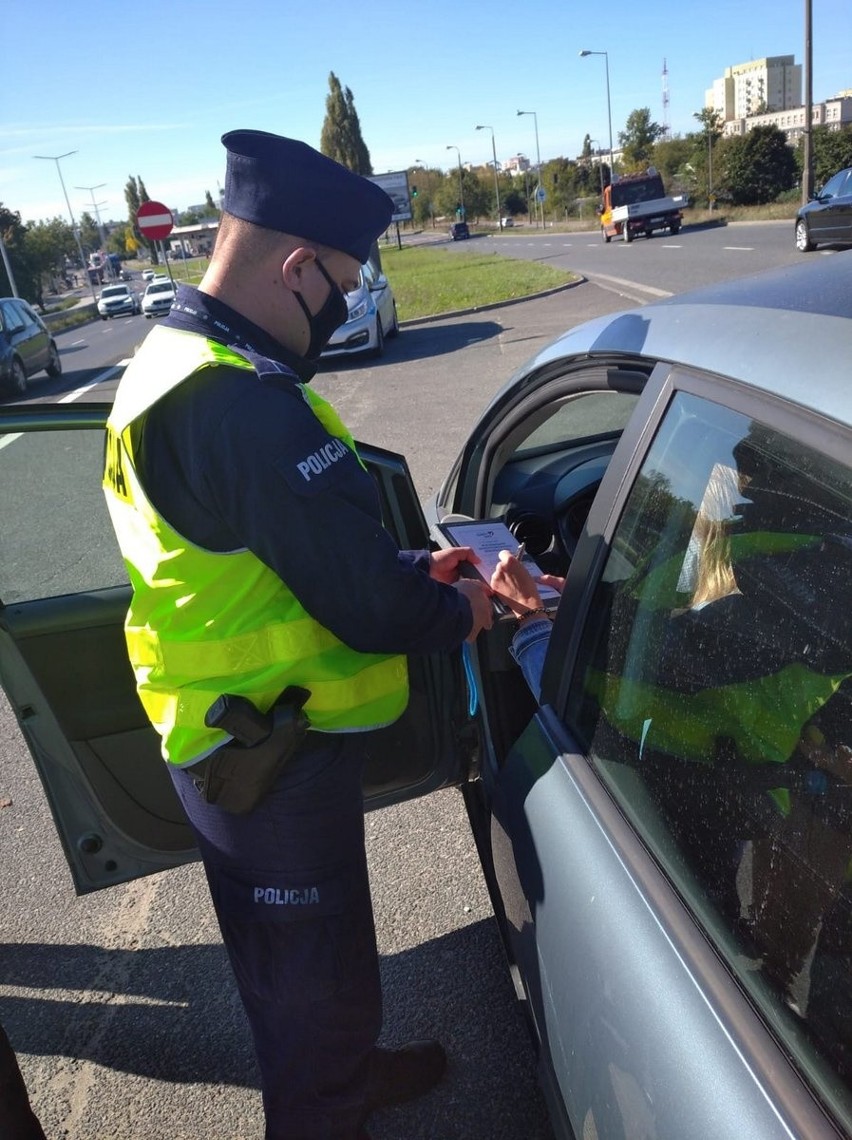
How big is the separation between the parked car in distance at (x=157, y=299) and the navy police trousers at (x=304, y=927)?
3555 centimetres

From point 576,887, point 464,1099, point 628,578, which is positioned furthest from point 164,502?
point 464,1099

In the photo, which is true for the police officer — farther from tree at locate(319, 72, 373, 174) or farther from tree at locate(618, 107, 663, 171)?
tree at locate(319, 72, 373, 174)

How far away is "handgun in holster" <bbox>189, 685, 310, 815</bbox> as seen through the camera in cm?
160

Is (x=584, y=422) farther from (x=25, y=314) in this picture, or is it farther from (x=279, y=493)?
(x=25, y=314)

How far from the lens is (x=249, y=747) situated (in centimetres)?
162

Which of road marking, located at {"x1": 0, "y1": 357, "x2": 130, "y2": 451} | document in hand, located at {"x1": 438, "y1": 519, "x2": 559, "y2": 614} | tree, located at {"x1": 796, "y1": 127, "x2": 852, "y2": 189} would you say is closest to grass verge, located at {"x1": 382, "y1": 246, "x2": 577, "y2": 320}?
road marking, located at {"x1": 0, "y1": 357, "x2": 130, "y2": 451}

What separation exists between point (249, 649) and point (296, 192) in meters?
0.77

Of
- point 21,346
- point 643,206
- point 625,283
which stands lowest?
point 625,283

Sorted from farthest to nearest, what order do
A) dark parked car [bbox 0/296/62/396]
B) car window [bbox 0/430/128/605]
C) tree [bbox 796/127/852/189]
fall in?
tree [bbox 796/127/852/189], dark parked car [bbox 0/296/62/396], car window [bbox 0/430/128/605]

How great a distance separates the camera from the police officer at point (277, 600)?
1.48 meters

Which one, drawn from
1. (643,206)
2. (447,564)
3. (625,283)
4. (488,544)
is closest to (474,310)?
(625,283)

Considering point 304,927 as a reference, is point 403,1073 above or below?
below

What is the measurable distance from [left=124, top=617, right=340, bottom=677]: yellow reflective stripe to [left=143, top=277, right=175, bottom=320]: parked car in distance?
35.6 m

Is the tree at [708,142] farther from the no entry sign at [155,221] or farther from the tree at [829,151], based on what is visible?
the no entry sign at [155,221]
